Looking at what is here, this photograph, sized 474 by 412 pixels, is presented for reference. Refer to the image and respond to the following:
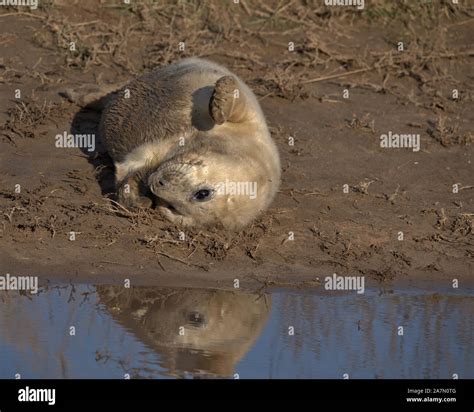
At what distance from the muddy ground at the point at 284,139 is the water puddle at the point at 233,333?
0.34 metres

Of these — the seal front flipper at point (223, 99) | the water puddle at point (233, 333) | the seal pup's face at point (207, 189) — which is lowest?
the water puddle at point (233, 333)

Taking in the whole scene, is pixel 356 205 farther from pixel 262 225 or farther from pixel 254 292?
pixel 254 292

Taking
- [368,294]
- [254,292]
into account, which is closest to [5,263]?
[254,292]

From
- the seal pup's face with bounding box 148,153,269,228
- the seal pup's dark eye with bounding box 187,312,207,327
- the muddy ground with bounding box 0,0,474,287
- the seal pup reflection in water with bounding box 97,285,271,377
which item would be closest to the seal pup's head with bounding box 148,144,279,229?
the seal pup's face with bounding box 148,153,269,228

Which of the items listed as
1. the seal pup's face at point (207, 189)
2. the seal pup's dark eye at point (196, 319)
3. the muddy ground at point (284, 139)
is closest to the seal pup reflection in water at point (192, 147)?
the seal pup's face at point (207, 189)

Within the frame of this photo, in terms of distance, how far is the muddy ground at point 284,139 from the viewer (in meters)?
8.30

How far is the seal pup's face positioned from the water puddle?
58cm

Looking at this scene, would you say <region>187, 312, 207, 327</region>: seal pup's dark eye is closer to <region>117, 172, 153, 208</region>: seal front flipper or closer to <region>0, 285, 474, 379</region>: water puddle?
<region>0, 285, 474, 379</region>: water puddle

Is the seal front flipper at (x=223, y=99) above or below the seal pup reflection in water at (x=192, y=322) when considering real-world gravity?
above

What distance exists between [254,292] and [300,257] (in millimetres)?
657

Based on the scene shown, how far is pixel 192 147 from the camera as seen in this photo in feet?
27.4

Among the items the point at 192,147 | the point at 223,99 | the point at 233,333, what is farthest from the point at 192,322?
the point at 223,99

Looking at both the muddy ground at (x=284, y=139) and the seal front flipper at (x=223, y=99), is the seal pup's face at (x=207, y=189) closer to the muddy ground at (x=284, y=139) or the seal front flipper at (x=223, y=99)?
the muddy ground at (x=284, y=139)

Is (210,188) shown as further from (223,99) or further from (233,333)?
(233,333)
